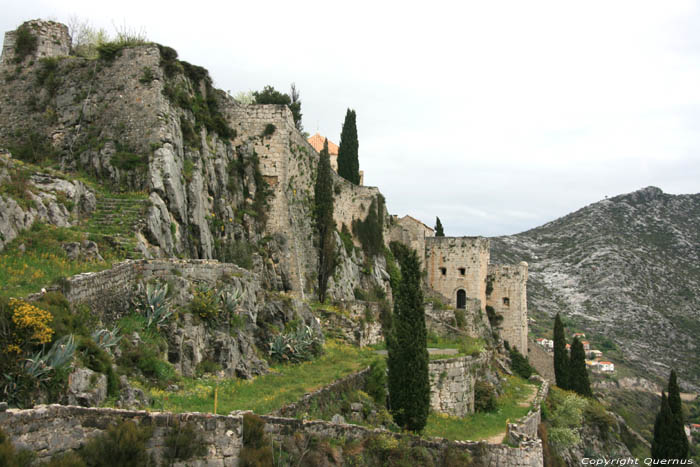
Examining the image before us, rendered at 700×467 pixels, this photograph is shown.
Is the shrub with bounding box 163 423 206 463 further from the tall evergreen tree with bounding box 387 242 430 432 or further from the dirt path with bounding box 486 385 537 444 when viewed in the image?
the dirt path with bounding box 486 385 537 444

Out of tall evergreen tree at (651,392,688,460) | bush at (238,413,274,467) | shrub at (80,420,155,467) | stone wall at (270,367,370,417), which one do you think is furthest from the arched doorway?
shrub at (80,420,155,467)

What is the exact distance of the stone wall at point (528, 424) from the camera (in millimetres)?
15829

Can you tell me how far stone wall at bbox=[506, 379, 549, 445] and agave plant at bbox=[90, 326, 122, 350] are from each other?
10.6 meters

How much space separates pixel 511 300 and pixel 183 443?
1575 inches

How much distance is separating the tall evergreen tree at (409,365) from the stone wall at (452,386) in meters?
2.87

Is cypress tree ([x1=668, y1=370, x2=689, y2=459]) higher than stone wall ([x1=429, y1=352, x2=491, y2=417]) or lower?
lower

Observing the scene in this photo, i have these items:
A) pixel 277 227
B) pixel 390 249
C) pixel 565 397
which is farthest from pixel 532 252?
pixel 277 227

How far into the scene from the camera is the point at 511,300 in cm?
4522

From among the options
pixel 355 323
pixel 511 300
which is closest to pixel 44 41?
pixel 355 323

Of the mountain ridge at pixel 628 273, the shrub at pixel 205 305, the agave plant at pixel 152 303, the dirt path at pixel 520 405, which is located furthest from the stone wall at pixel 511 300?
the agave plant at pixel 152 303

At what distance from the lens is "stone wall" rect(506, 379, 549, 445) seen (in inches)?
623

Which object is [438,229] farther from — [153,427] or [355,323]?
[153,427]

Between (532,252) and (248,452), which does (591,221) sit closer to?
(532,252)

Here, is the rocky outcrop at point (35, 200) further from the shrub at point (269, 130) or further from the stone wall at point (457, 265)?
the stone wall at point (457, 265)
